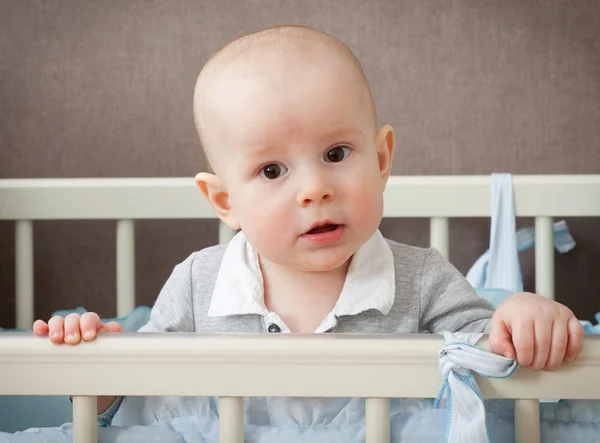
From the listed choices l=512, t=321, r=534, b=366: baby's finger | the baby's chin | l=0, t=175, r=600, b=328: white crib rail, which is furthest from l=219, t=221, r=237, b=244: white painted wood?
l=512, t=321, r=534, b=366: baby's finger

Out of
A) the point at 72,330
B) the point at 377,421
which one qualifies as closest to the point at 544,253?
the point at 377,421

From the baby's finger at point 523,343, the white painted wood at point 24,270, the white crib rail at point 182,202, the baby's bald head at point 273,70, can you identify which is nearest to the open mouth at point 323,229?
the baby's bald head at point 273,70

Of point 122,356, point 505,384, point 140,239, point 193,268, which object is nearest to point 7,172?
point 140,239

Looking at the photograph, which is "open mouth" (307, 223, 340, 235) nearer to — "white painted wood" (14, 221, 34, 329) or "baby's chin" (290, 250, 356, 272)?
Result: "baby's chin" (290, 250, 356, 272)

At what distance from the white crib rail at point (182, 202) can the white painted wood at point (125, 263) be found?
0.04 feet

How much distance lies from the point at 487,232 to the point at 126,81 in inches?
27.4

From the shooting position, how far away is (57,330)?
0.68 m

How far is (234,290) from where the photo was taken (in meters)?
0.94

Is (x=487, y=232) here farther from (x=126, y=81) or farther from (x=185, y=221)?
(x=126, y=81)

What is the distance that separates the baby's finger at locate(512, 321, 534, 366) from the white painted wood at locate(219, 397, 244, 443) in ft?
0.71

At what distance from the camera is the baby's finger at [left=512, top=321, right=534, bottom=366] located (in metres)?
0.65

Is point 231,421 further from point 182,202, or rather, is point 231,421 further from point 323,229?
point 182,202

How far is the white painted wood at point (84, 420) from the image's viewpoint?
656mm

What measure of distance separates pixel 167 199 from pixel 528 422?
80cm
